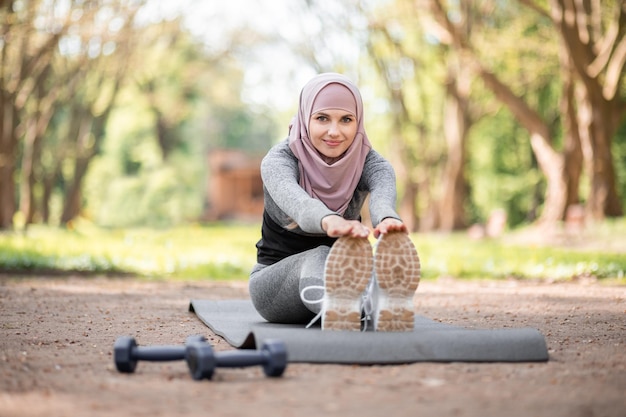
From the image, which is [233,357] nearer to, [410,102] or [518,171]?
[410,102]

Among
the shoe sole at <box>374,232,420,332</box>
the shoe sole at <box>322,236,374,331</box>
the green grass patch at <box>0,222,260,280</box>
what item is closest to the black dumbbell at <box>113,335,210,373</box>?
the shoe sole at <box>322,236,374,331</box>

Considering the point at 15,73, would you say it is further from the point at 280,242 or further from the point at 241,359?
the point at 241,359

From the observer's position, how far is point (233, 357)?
3.81 metres

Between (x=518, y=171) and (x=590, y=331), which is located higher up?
(x=518, y=171)

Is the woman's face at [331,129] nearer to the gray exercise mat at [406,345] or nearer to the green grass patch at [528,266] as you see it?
the gray exercise mat at [406,345]

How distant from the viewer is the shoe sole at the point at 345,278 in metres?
4.37

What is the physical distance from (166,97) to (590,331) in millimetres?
35033

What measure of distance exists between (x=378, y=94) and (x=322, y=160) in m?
28.7

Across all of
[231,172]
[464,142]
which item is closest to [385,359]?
[464,142]

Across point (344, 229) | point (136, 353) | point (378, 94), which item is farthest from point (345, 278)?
point (378, 94)

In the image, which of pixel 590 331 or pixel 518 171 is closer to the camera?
pixel 590 331

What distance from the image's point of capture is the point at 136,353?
3.93 m

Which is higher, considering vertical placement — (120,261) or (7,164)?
(7,164)

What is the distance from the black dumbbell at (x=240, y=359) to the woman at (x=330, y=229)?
26.9 inches
